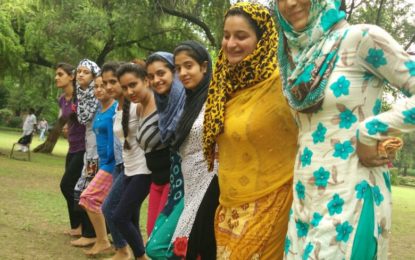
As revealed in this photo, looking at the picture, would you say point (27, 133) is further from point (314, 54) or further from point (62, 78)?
point (314, 54)

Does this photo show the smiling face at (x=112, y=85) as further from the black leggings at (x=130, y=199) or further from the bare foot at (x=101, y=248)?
the bare foot at (x=101, y=248)

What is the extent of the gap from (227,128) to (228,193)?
13.1 inches

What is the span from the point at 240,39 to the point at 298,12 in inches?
21.2

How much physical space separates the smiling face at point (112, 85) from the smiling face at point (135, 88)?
65 cm

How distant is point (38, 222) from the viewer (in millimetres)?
7035

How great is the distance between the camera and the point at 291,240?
7.82ft

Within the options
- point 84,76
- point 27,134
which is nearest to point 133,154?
point 84,76

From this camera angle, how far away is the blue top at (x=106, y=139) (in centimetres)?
533

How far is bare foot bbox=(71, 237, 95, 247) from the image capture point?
592 cm

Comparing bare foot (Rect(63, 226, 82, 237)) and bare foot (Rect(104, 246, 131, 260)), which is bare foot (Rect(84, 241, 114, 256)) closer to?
bare foot (Rect(104, 246, 131, 260))

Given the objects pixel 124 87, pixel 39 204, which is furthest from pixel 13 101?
pixel 124 87

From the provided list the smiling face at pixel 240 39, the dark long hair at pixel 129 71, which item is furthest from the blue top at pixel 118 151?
the smiling face at pixel 240 39

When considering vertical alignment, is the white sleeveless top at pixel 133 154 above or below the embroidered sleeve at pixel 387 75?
below

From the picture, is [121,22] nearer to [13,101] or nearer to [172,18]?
A: [172,18]
